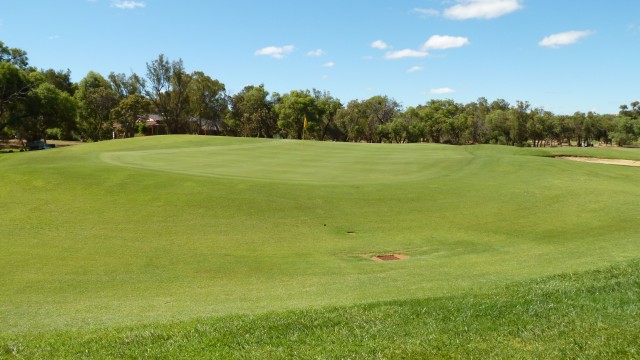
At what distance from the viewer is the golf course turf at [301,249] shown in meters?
7.18

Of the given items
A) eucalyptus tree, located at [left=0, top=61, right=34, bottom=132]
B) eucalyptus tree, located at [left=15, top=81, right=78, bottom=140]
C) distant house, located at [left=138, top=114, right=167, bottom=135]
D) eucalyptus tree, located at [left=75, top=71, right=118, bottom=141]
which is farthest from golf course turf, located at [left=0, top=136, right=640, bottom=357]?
distant house, located at [left=138, top=114, right=167, bottom=135]

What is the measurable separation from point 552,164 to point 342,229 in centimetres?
1684

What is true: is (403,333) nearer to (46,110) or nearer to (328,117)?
(46,110)

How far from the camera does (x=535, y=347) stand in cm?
589

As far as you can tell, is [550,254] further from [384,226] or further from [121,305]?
[121,305]

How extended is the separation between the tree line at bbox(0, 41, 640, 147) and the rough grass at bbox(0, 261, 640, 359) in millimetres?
83373

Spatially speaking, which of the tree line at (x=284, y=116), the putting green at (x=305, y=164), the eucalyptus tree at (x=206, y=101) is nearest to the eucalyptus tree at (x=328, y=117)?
the tree line at (x=284, y=116)

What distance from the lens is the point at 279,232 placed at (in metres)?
15.2

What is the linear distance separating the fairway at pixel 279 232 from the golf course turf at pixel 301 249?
7 cm

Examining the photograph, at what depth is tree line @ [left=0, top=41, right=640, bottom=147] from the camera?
91.4 metres

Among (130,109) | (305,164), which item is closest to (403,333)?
(305,164)

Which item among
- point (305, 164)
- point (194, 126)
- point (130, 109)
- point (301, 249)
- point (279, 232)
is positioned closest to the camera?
point (301, 249)

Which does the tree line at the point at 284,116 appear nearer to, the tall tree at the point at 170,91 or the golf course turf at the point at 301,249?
the tall tree at the point at 170,91

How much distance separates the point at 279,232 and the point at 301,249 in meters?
1.86
